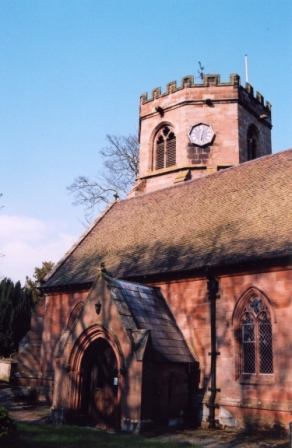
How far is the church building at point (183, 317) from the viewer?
12562mm

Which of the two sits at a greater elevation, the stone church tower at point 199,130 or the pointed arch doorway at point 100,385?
the stone church tower at point 199,130

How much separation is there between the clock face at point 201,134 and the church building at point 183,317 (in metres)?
4.44

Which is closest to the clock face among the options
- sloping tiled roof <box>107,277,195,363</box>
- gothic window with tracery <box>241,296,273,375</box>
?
sloping tiled roof <box>107,277,195,363</box>

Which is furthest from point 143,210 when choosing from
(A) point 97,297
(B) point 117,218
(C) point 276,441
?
(C) point 276,441

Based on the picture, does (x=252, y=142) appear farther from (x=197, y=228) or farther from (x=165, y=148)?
(x=197, y=228)

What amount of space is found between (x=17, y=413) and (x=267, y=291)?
380 inches

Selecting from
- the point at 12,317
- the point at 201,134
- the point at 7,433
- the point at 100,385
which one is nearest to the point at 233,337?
the point at 100,385

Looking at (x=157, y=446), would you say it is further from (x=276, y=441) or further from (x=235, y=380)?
(x=235, y=380)

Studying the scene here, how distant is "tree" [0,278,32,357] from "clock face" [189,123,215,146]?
17.3 metres

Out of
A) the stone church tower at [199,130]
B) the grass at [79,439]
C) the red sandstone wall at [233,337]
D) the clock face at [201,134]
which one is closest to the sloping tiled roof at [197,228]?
the red sandstone wall at [233,337]

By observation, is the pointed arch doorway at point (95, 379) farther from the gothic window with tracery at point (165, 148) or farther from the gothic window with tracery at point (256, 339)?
the gothic window with tracery at point (165, 148)

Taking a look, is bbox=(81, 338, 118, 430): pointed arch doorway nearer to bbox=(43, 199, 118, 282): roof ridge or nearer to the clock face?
bbox=(43, 199, 118, 282): roof ridge

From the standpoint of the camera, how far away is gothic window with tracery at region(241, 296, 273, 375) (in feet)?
43.2

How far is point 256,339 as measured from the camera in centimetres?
1345
